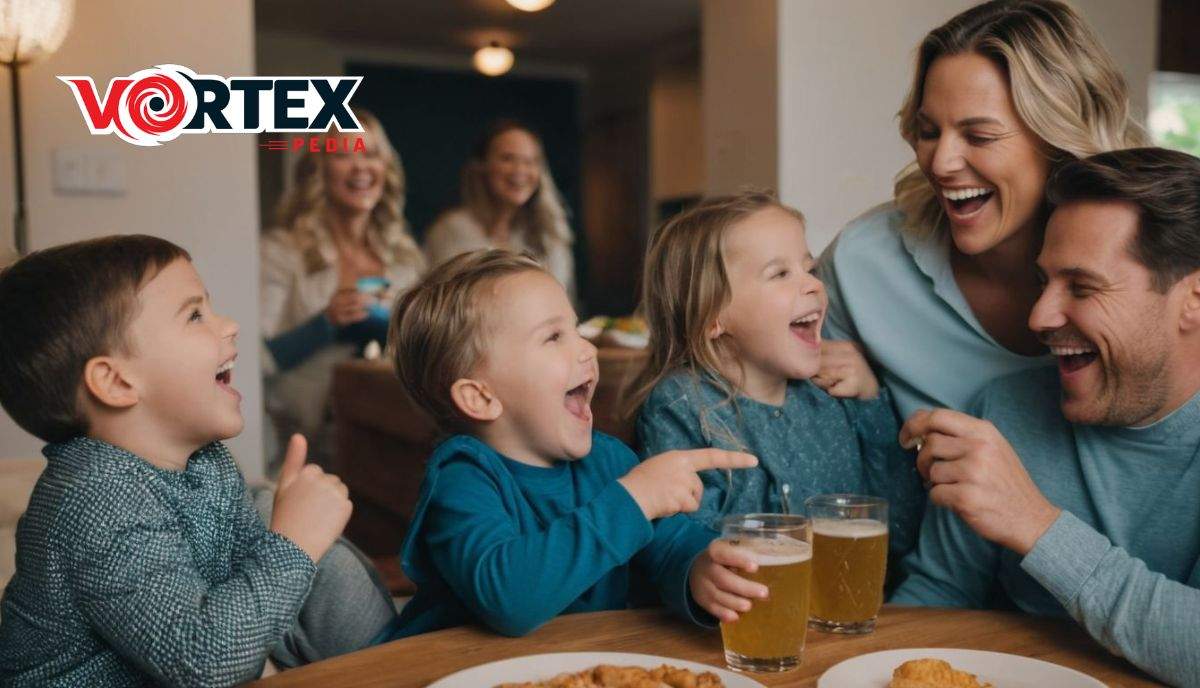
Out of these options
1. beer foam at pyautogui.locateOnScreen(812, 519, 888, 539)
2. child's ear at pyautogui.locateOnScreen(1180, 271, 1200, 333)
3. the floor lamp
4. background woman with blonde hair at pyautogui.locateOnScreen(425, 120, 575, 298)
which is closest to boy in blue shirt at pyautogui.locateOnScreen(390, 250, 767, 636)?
beer foam at pyautogui.locateOnScreen(812, 519, 888, 539)

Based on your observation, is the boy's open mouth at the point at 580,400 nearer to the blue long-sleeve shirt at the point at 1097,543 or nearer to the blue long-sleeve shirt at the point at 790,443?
the blue long-sleeve shirt at the point at 790,443

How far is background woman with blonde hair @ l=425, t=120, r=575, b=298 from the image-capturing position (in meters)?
4.31

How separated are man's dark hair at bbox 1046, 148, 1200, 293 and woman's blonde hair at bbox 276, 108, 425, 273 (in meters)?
2.71

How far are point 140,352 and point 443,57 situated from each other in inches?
320

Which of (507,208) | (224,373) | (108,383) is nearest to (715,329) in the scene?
(224,373)

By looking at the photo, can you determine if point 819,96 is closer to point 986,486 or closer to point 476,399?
→ point 476,399

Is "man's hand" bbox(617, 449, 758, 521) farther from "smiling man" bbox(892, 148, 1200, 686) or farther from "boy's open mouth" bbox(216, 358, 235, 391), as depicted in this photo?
"boy's open mouth" bbox(216, 358, 235, 391)

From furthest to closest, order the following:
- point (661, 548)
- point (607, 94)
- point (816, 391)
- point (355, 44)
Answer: point (607, 94)
point (355, 44)
point (816, 391)
point (661, 548)

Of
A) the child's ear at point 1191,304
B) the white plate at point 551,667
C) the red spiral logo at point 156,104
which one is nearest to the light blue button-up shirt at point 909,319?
the child's ear at point 1191,304

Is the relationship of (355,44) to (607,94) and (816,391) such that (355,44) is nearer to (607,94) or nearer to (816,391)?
(607,94)

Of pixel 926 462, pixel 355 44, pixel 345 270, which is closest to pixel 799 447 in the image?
pixel 926 462

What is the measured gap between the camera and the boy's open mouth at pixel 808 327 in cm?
182

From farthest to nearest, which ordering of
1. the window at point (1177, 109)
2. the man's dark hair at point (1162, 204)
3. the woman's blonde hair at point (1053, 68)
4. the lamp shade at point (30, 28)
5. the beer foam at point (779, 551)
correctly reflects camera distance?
1. the window at point (1177, 109)
2. the lamp shade at point (30, 28)
3. the woman's blonde hair at point (1053, 68)
4. the man's dark hair at point (1162, 204)
5. the beer foam at point (779, 551)

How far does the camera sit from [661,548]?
1.47m
